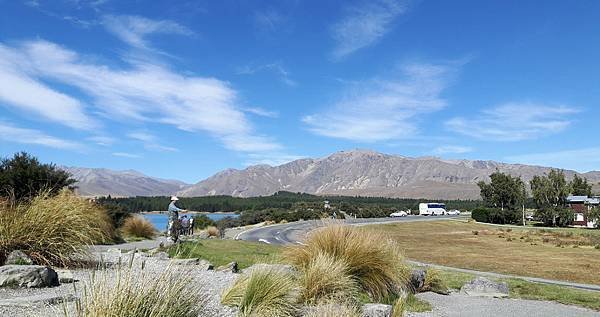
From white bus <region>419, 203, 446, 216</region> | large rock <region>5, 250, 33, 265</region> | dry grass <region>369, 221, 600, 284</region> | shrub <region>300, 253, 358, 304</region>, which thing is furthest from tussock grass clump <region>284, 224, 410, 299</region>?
white bus <region>419, 203, 446, 216</region>

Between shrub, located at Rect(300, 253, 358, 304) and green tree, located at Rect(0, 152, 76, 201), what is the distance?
13.4 metres

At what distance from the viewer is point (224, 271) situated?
38.5 feet

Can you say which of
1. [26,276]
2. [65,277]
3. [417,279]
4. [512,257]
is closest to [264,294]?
[65,277]

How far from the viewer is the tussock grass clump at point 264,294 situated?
23.5 feet

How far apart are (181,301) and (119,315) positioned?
87 centimetres

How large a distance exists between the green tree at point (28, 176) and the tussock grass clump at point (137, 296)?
15781 mm

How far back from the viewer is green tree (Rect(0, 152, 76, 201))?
19812 mm

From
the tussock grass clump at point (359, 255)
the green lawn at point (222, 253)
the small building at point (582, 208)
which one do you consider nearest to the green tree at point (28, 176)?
the green lawn at point (222, 253)

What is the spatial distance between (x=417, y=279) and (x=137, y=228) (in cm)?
1665

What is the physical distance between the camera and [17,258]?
28.9 feet

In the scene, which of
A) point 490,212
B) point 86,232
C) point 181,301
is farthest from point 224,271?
point 490,212

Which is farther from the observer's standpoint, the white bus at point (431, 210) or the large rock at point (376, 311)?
the white bus at point (431, 210)

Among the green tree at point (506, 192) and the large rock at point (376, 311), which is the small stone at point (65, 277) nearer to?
the large rock at point (376, 311)

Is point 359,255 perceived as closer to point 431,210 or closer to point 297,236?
point 297,236
